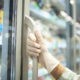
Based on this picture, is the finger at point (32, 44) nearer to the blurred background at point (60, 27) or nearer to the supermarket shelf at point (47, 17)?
the blurred background at point (60, 27)

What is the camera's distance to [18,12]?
1351 millimetres

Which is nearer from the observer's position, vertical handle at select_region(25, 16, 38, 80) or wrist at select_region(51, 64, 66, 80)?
vertical handle at select_region(25, 16, 38, 80)

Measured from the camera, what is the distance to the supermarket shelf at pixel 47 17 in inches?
119

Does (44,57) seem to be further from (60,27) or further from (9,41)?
(60,27)

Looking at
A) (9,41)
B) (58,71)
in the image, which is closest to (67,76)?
(58,71)

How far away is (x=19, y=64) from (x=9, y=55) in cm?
8

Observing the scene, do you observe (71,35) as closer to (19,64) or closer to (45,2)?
→ (45,2)

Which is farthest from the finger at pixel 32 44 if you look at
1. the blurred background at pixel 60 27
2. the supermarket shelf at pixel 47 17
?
the supermarket shelf at pixel 47 17

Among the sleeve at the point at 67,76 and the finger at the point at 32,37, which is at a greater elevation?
the finger at the point at 32,37

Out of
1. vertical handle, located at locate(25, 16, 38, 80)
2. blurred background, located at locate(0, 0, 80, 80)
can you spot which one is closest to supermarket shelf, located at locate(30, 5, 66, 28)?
blurred background, located at locate(0, 0, 80, 80)

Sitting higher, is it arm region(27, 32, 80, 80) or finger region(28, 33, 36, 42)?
finger region(28, 33, 36, 42)

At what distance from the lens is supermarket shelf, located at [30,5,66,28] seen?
3.02m

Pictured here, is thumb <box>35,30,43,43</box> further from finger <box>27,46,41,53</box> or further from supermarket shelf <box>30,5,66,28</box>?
supermarket shelf <box>30,5,66,28</box>

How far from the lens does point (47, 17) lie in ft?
10.5
